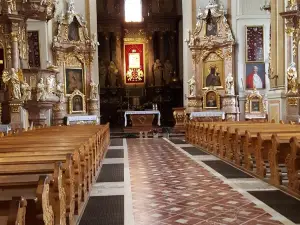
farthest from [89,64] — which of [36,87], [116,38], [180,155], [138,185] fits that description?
[138,185]

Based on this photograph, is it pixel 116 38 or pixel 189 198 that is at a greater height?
pixel 116 38

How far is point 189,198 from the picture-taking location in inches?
233

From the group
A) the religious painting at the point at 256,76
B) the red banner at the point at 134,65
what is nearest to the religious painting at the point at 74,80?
the red banner at the point at 134,65

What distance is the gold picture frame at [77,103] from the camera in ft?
69.7

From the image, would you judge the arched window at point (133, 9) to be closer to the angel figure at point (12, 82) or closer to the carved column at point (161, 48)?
the carved column at point (161, 48)

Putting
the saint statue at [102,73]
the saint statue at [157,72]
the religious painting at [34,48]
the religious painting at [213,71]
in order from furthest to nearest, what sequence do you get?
the saint statue at [157,72]
the saint statue at [102,73]
the religious painting at [213,71]
the religious painting at [34,48]

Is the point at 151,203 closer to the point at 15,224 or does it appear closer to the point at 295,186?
the point at 295,186

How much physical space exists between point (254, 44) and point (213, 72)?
2.54 m

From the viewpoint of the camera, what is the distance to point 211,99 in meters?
21.5

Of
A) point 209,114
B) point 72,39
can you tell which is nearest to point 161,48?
point 72,39

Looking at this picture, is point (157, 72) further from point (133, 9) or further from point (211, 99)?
point (211, 99)

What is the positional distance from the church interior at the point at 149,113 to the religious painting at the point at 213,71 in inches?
2.1

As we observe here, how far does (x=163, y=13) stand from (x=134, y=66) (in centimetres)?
400

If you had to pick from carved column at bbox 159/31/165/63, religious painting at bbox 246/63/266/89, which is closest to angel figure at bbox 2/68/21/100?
religious painting at bbox 246/63/266/89
